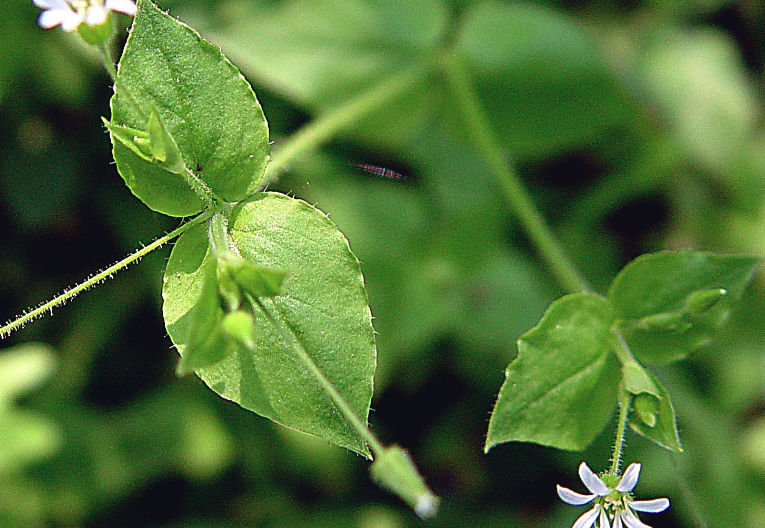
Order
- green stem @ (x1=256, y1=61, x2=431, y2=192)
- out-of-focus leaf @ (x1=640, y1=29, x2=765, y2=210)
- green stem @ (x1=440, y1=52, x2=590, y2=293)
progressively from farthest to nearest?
1. out-of-focus leaf @ (x1=640, y1=29, x2=765, y2=210)
2. green stem @ (x1=440, y1=52, x2=590, y2=293)
3. green stem @ (x1=256, y1=61, x2=431, y2=192)

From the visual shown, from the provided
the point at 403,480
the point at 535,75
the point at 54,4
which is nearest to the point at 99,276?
the point at 54,4

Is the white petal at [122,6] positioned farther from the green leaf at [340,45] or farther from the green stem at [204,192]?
the green leaf at [340,45]

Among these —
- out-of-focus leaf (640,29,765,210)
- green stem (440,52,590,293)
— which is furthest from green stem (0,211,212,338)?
out-of-focus leaf (640,29,765,210)

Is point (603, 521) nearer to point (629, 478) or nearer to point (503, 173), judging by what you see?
point (629, 478)

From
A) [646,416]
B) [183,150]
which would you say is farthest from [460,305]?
[183,150]

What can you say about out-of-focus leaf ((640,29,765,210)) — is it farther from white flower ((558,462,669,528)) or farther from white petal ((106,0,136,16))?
white petal ((106,0,136,16))

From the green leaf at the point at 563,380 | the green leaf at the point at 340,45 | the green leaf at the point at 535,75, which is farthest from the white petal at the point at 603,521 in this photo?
the green leaf at the point at 535,75

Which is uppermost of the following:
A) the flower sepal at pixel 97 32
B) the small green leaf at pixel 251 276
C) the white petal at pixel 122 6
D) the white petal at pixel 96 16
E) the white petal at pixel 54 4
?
the white petal at pixel 122 6
